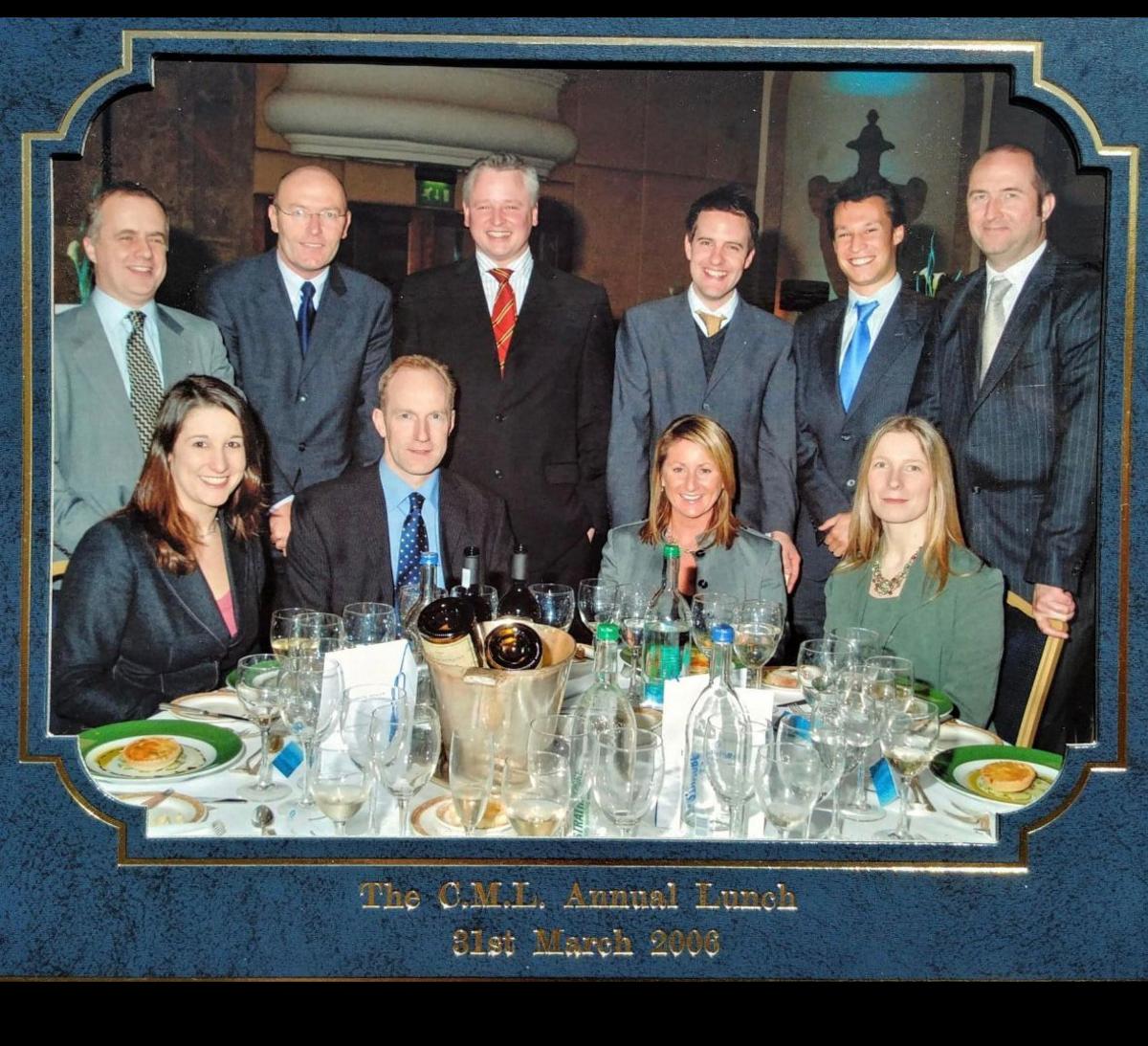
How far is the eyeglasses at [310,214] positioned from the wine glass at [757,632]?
1255 millimetres

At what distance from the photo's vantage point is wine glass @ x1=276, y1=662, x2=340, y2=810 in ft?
7.85

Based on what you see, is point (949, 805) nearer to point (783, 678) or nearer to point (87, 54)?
point (783, 678)

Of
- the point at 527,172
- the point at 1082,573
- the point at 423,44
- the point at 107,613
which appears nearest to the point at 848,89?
the point at 527,172

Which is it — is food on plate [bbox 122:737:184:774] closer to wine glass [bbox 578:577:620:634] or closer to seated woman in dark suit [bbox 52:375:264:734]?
seated woman in dark suit [bbox 52:375:264:734]

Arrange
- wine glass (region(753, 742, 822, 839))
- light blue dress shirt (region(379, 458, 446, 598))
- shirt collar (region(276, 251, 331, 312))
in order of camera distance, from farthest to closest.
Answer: light blue dress shirt (region(379, 458, 446, 598)) → shirt collar (region(276, 251, 331, 312)) → wine glass (region(753, 742, 822, 839))

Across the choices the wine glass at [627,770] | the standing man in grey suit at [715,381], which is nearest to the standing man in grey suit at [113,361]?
the standing man in grey suit at [715,381]

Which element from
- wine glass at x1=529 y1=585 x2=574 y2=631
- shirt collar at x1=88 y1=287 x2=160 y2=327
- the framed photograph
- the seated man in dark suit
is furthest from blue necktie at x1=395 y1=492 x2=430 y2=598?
shirt collar at x1=88 y1=287 x2=160 y2=327

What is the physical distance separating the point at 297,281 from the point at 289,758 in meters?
1.05

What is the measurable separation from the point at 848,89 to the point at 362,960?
6.94 feet

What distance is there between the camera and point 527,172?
270 cm

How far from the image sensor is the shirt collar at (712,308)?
2791mm

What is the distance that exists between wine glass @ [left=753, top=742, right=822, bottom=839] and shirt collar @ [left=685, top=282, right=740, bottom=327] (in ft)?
3.38

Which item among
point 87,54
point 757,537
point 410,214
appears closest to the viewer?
point 87,54

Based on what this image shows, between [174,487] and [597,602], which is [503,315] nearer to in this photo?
[597,602]
